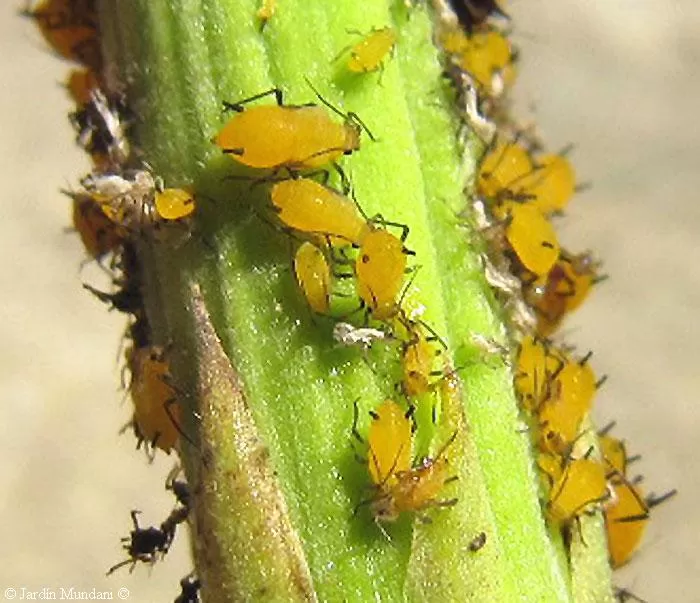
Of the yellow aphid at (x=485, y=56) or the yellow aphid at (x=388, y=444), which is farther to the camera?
the yellow aphid at (x=485, y=56)

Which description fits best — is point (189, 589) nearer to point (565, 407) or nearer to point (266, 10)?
point (565, 407)

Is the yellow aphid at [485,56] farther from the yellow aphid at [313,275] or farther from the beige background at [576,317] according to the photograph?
the beige background at [576,317]

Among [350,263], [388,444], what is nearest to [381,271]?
[350,263]

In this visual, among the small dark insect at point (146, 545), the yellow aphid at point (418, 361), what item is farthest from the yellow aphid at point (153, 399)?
the small dark insect at point (146, 545)

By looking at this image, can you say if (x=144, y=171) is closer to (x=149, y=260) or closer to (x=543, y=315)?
(x=149, y=260)

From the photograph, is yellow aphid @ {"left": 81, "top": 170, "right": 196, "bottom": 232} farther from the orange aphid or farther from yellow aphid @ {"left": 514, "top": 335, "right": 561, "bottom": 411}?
yellow aphid @ {"left": 514, "top": 335, "right": 561, "bottom": 411}

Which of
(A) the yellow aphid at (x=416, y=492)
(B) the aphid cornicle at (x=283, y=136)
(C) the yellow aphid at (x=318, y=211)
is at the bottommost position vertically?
(A) the yellow aphid at (x=416, y=492)

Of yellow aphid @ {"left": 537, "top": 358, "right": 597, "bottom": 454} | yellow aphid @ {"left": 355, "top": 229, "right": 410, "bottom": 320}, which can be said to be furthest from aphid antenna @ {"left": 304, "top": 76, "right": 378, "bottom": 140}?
yellow aphid @ {"left": 537, "top": 358, "right": 597, "bottom": 454}

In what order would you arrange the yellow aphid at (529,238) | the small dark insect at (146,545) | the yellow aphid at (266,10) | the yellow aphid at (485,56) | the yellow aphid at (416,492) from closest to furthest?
the yellow aphid at (416,492)
the yellow aphid at (266,10)
the yellow aphid at (529,238)
the yellow aphid at (485,56)
the small dark insect at (146,545)
